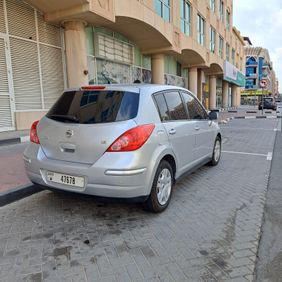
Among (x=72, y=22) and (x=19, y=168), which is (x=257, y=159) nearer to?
(x=19, y=168)

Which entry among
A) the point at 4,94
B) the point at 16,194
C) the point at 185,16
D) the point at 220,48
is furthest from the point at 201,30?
the point at 16,194

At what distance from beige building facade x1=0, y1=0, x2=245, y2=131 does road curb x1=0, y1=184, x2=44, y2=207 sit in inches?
213

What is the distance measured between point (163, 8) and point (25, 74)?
9.51 meters

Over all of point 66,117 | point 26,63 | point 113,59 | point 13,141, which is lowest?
point 13,141

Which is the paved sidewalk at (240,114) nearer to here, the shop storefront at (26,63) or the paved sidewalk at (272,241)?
Result: the shop storefront at (26,63)

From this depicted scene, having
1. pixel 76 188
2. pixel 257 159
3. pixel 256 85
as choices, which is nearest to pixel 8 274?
pixel 76 188

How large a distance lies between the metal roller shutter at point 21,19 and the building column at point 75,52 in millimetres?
1212

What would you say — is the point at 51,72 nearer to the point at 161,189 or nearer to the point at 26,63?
the point at 26,63

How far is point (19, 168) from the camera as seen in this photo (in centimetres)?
552

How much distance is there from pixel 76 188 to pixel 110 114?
1.00 metres

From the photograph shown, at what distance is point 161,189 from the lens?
3.76 meters

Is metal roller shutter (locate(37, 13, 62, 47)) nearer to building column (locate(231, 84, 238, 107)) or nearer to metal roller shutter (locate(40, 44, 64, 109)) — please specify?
metal roller shutter (locate(40, 44, 64, 109))

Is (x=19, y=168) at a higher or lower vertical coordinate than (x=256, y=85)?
lower

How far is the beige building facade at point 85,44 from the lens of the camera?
927 centimetres
